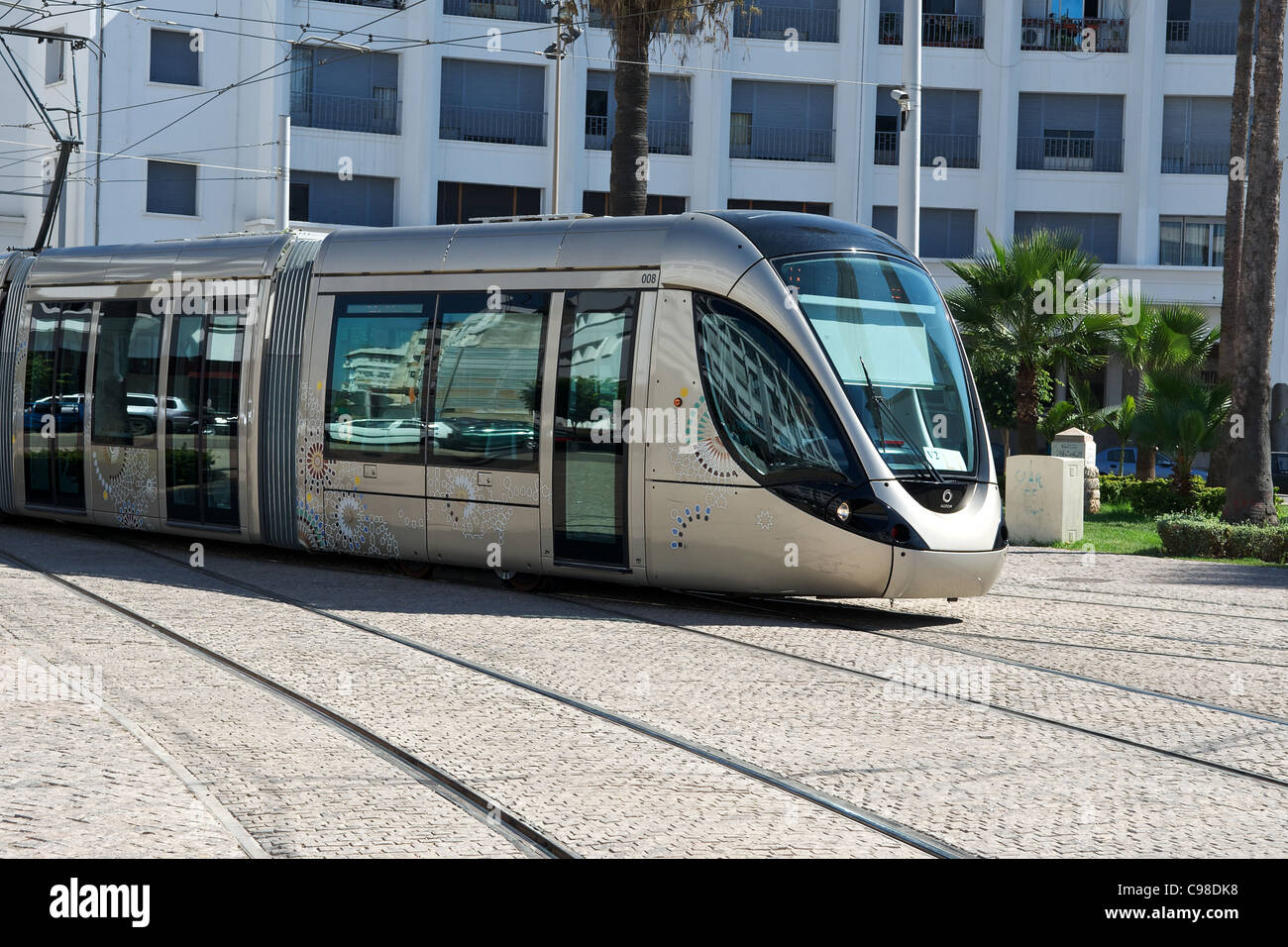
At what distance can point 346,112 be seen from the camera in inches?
1630

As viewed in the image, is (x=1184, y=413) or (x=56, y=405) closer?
(x=56, y=405)

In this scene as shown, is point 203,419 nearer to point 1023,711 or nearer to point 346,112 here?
point 1023,711

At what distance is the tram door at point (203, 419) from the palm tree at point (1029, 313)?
12985 mm

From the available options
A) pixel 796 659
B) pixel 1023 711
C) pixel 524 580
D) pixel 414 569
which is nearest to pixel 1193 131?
pixel 414 569

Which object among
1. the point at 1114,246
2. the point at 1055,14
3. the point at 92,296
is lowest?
the point at 92,296

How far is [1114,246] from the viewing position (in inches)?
1752

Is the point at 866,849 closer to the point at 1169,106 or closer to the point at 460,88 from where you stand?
the point at 460,88

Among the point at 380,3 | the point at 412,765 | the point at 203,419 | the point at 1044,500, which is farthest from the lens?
the point at 380,3

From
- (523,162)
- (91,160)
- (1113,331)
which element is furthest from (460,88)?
(1113,331)

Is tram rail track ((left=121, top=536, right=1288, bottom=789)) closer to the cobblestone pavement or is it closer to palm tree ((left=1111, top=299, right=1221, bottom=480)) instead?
the cobblestone pavement

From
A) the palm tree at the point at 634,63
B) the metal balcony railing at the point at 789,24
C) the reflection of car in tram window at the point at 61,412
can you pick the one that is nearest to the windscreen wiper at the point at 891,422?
the reflection of car in tram window at the point at 61,412

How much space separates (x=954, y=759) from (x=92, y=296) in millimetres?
11855

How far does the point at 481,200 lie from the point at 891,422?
108ft

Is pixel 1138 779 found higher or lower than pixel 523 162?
lower
